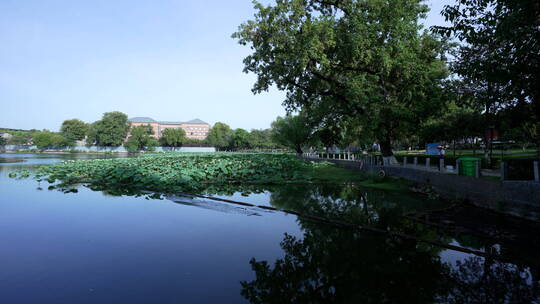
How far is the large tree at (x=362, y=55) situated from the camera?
17.9m

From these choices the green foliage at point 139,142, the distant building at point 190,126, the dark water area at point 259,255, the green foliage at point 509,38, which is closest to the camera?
the dark water area at point 259,255

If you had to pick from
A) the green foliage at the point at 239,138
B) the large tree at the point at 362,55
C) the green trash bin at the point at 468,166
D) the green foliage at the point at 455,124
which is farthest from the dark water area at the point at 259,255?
the green foliage at the point at 239,138

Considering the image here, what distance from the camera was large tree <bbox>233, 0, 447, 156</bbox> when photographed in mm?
17859

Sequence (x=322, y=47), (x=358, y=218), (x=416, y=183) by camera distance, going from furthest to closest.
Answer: (x=322, y=47), (x=416, y=183), (x=358, y=218)

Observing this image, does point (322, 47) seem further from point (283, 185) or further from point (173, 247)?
point (173, 247)

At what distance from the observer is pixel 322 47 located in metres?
17.5

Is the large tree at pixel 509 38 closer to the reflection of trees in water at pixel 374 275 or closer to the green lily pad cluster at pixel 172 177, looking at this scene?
the reflection of trees in water at pixel 374 275

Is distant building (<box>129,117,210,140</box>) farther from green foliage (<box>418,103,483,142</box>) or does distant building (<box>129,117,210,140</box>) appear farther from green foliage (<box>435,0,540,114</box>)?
green foliage (<box>435,0,540,114</box>)

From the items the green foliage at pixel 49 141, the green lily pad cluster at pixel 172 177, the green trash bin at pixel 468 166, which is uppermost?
the green foliage at pixel 49 141

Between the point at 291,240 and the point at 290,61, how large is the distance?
14196 millimetres

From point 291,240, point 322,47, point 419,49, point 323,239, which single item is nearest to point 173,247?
point 291,240

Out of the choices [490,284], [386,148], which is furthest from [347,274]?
[386,148]

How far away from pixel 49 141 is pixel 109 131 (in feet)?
56.6

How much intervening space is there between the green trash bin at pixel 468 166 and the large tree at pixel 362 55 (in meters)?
6.99
